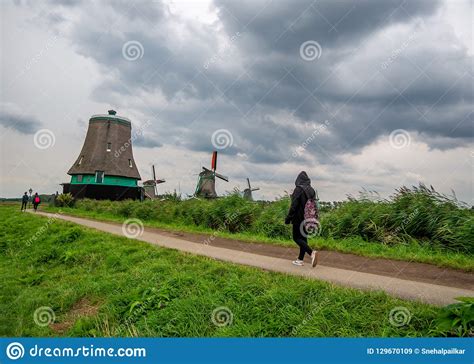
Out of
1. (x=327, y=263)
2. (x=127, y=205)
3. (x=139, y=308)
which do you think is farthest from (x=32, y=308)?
(x=127, y=205)

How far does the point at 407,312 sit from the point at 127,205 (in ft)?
72.1

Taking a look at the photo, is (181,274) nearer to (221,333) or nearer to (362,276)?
(221,333)

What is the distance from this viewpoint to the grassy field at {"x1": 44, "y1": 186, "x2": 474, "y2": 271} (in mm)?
8852

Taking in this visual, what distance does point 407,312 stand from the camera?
14.8 ft

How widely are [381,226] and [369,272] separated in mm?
4201

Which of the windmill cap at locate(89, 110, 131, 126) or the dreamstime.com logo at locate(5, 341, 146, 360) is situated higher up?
the windmill cap at locate(89, 110, 131, 126)

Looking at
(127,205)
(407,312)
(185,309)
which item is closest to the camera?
(407,312)
